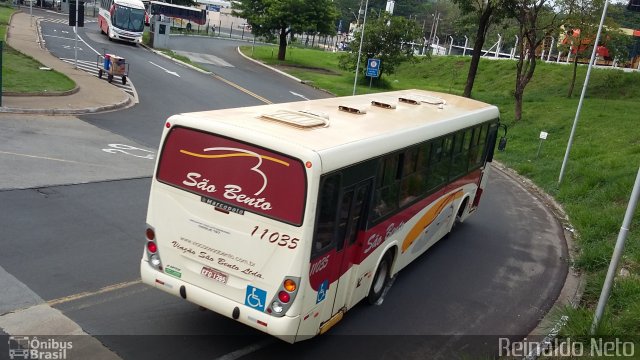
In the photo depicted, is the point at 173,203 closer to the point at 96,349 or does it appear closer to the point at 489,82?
the point at 96,349

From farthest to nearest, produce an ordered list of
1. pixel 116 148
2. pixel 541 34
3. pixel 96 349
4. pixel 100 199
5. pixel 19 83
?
pixel 541 34 → pixel 19 83 → pixel 116 148 → pixel 100 199 → pixel 96 349

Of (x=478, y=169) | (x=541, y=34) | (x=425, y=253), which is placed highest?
(x=541, y=34)

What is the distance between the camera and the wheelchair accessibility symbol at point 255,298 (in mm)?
6457

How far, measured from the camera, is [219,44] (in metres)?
57.4

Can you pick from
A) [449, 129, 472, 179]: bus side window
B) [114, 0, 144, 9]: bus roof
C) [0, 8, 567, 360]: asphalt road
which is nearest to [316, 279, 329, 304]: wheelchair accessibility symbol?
[0, 8, 567, 360]: asphalt road

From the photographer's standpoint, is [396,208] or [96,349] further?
[396,208]

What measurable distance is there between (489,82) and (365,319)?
120 feet

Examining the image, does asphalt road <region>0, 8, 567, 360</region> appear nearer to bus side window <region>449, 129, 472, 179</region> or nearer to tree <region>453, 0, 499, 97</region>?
bus side window <region>449, 129, 472, 179</region>

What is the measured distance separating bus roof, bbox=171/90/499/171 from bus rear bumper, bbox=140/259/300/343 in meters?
1.85

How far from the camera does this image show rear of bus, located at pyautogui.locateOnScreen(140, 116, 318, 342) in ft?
20.6

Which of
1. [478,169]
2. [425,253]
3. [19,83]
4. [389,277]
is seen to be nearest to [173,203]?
[389,277]

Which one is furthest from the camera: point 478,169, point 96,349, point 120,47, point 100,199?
point 120,47

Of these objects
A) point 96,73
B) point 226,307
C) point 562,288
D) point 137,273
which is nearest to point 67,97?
point 96,73

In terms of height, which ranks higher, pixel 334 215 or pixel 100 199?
pixel 334 215
